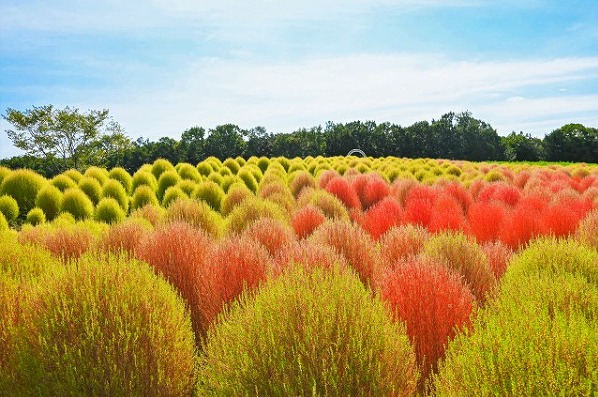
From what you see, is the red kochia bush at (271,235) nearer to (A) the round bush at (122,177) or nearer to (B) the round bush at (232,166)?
(A) the round bush at (122,177)

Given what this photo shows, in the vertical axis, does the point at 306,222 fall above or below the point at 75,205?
above

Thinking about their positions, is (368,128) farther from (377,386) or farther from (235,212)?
(377,386)

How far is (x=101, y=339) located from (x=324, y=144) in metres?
71.2

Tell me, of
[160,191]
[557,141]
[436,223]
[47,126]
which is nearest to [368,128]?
[557,141]

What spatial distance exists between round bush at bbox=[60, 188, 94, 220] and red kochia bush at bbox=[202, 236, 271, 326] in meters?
9.60

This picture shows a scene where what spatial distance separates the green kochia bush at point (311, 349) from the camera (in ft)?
8.49

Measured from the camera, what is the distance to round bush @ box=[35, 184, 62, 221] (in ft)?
43.7

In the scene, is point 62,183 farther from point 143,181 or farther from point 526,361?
point 526,361

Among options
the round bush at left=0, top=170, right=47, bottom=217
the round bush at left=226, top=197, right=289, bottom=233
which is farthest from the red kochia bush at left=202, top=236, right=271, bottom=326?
the round bush at left=0, top=170, right=47, bottom=217

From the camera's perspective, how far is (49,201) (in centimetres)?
1341

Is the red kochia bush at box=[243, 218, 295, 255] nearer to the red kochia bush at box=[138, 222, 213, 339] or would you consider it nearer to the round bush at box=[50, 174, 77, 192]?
the red kochia bush at box=[138, 222, 213, 339]

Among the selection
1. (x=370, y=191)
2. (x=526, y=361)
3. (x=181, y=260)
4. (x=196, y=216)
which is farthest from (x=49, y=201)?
(x=526, y=361)

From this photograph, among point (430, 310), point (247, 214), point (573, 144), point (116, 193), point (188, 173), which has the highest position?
point (573, 144)

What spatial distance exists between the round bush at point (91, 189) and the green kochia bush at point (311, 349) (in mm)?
13471
